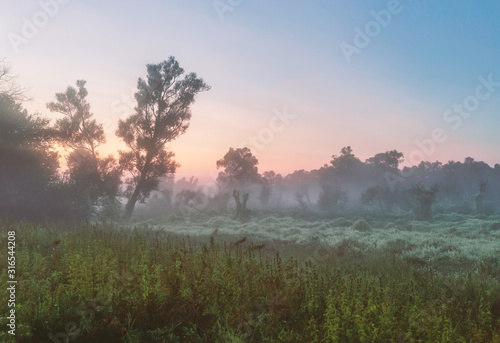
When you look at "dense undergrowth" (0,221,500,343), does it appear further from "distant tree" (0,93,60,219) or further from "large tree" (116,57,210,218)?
"large tree" (116,57,210,218)

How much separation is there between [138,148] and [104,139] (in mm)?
3124

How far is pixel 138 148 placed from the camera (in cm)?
3158

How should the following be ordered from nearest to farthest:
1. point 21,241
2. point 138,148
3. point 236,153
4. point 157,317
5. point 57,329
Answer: point 57,329 → point 157,317 → point 21,241 → point 138,148 → point 236,153

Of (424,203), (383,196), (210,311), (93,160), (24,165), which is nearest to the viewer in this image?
(210,311)

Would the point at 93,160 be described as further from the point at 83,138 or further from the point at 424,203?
the point at 424,203

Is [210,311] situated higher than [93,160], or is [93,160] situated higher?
[93,160]

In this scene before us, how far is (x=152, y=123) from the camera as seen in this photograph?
31516 millimetres

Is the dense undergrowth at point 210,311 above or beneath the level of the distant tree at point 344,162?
beneath

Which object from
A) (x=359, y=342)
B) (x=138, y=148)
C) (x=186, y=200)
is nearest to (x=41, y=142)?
(x=138, y=148)

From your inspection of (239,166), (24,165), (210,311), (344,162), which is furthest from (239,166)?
(210,311)

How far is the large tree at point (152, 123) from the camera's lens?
31344mm

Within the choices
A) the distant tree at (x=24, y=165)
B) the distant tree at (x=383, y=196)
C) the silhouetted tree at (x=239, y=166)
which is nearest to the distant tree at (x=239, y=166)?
the silhouetted tree at (x=239, y=166)

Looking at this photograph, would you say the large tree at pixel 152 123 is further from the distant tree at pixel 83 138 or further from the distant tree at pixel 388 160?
the distant tree at pixel 388 160

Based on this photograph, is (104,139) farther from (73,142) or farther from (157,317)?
(157,317)
